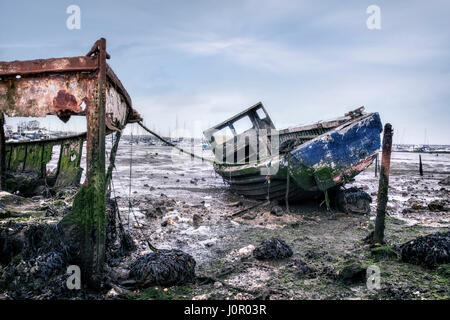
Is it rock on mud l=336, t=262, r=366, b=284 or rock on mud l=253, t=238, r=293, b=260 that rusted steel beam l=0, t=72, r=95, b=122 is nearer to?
rock on mud l=253, t=238, r=293, b=260

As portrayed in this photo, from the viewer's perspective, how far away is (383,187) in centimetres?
525

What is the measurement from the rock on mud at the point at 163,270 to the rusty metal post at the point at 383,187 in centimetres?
345

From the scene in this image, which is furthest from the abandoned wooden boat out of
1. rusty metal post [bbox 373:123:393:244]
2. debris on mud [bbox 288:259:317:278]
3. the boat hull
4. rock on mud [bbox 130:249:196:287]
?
rock on mud [bbox 130:249:196:287]

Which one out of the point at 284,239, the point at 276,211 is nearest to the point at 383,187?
the point at 284,239

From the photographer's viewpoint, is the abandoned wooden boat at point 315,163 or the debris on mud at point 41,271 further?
the abandoned wooden boat at point 315,163

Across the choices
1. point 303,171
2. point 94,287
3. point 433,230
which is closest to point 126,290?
point 94,287

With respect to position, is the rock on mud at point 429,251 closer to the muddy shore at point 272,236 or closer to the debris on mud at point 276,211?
the muddy shore at point 272,236

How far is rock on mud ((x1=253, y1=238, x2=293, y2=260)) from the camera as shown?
4828 mm

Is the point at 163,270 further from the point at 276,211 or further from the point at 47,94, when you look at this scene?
the point at 276,211

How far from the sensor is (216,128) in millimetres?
12289

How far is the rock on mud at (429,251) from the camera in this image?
421 cm

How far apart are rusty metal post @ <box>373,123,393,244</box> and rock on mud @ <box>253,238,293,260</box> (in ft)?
5.60

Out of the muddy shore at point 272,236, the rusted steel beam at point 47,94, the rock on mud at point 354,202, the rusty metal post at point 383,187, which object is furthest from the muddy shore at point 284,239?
the rusted steel beam at point 47,94
